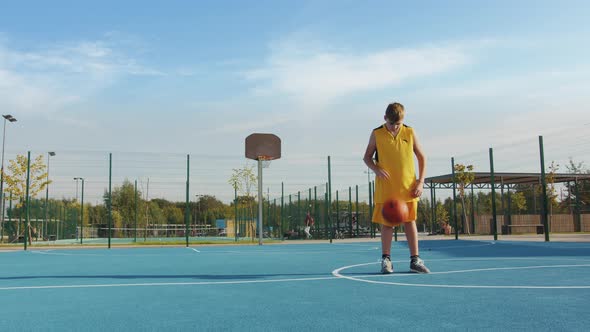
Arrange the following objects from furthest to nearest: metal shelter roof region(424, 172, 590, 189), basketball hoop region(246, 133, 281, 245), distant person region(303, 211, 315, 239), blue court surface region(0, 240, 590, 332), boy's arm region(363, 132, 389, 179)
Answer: metal shelter roof region(424, 172, 590, 189)
distant person region(303, 211, 315, 239)
basketball hoop region(246, 133, 281, 245)
boy's arm region(363, 132, 389, 179)
blue court surface region(0, 240, 590, 332)

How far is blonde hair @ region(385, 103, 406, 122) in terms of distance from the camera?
5.11 metres

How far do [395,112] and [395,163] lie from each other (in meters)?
0.50

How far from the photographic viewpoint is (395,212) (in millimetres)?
4910

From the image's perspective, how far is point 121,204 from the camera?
5334 cm

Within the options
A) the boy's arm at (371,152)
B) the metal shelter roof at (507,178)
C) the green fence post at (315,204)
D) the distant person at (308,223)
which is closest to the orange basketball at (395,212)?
the boy's arm at (371,152)

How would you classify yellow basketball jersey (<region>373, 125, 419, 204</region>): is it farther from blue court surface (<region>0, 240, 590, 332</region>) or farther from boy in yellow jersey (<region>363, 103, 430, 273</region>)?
blue court surface (<region>0, 240, 590, 332</region>)

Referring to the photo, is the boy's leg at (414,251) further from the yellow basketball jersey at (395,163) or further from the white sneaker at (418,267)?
the yellow basketball jersey at (395,163)

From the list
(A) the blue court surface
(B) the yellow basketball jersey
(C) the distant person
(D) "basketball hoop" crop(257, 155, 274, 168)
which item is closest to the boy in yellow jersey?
(B) the yellow basketball jersey

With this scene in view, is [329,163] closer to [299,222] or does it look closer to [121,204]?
[299,222]

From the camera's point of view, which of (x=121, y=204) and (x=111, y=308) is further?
(x=121, y=204)

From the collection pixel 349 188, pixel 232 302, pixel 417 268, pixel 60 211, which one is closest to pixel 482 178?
pixel 349 188

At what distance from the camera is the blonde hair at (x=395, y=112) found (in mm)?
5109

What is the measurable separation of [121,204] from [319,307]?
5333cm

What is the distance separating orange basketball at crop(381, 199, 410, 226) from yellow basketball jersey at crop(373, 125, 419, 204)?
6 centimetres
